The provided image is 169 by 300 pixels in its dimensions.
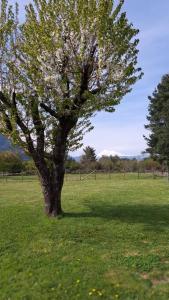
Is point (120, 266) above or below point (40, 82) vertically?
below

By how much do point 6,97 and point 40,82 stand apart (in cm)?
171

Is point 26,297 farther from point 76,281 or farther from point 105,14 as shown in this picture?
point 105,14

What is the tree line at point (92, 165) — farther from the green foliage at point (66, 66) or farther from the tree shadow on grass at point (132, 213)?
the green foliage at point (66, 66)

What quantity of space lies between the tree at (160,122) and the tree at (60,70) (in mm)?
35124

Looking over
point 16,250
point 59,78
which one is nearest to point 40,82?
point 59,78

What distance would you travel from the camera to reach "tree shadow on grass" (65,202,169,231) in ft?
51.7

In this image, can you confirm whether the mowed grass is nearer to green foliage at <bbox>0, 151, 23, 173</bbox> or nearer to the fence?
the fence

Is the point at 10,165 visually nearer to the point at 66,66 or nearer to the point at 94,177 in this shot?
the point at 94,177

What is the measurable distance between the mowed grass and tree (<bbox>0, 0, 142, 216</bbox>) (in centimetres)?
206

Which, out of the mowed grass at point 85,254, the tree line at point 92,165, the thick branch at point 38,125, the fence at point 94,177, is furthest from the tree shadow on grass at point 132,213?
the tree line at point 92,165

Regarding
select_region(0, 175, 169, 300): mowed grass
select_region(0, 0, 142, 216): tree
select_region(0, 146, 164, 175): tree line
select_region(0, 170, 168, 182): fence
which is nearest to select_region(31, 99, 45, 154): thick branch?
select_region(0, 0, 142, 216): tree

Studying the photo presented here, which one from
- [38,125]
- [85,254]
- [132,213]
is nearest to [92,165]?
[132,213]

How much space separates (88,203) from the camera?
67.4 ft

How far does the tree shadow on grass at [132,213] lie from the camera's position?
15.7 meters
